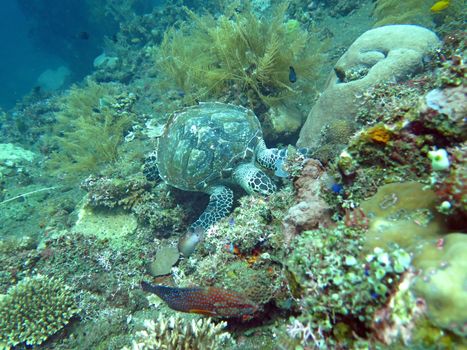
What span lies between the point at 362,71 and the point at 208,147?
3387 millimetres

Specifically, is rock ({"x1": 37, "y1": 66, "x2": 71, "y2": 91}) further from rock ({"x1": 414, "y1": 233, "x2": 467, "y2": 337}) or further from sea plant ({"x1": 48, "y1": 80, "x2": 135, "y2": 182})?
rock ({"x1": 414, "y1": 233, "x2": 467, "y2": 337})

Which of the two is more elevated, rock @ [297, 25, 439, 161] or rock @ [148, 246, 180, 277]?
rock @ [297, 25, 439, 161]

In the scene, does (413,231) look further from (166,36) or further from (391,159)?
(166,36)

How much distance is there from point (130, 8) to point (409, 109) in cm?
2739

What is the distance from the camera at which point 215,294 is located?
2811 millimetres

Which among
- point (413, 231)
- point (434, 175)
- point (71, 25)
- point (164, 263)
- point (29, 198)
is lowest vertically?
point (164, 263)

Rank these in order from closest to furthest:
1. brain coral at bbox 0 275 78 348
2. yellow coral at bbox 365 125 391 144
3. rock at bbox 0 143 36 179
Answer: yellow coral at bbox 365 125 391 144 → brain coral at bbox 0 275 78 348 → rock at bbox 0 143 36 179

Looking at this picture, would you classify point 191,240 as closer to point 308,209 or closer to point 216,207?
point 216,207

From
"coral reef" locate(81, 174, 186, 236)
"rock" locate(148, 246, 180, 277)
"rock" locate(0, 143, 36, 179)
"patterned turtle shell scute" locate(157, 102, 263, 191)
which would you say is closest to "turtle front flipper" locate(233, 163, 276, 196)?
"patterned turtle shell scute" locate(157, 102, 263, 191)

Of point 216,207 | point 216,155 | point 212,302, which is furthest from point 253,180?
point 212,302

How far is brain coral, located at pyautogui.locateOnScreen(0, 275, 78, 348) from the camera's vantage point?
13.8ft

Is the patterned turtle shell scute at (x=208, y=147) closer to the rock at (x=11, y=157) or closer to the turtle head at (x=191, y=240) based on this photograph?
the turtle head at (x=191, y=240)

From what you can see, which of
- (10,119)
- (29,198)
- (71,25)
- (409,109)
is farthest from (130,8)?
(409,109)

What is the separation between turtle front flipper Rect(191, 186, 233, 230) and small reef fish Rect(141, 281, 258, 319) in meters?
2.01
